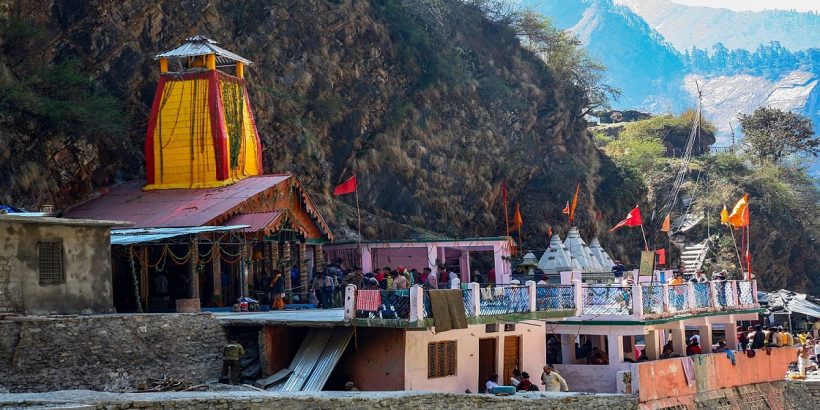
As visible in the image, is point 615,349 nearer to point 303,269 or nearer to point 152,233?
point 303,269

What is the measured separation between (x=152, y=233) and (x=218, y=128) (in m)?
7.59

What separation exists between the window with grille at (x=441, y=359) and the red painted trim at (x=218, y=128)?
10.6m

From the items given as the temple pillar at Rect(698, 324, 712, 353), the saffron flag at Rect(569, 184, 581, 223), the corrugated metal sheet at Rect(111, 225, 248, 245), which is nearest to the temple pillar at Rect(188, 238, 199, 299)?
the corrugated metal sheet at Rect(111, 225, 248, 245)

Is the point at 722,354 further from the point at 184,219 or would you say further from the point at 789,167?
the point at 789,167

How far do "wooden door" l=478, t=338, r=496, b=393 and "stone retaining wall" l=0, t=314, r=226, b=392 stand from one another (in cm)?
664

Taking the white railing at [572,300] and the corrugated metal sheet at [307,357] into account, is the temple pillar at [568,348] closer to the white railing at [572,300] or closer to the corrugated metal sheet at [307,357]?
the white railing at [572,300]

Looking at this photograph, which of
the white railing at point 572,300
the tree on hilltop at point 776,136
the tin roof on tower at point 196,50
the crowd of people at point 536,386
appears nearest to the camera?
the white railing at point 572,300

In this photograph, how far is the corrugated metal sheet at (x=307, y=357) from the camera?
23.9 metres

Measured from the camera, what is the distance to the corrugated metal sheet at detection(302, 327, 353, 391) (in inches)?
943

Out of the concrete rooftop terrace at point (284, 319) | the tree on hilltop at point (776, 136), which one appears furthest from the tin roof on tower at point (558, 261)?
the tree on hilltop at point (776, 136)

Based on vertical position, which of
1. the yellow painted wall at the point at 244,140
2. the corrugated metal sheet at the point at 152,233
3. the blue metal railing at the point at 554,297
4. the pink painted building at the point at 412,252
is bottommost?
the blue metal railing at the point at 554,297

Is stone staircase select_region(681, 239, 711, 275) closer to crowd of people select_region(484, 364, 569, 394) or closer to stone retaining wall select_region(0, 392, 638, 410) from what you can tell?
crowd of people select_region(484, 364, 569, 394)

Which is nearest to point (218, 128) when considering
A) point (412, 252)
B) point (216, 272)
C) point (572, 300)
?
point (216, 272)

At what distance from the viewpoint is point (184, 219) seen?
30625mm
